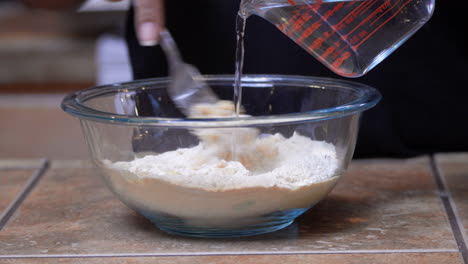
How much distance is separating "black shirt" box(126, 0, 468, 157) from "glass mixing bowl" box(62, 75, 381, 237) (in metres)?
0.37

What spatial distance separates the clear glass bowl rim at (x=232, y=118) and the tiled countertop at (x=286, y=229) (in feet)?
0.46

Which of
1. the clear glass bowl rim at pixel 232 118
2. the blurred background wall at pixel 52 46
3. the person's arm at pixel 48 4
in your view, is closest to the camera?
the clear glass bowl rim at pixel 232 118

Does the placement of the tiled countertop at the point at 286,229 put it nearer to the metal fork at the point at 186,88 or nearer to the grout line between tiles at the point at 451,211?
the grout line between tiles at the point at 451,211

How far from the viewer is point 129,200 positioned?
73 cm

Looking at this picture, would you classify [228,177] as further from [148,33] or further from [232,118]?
[148,33]

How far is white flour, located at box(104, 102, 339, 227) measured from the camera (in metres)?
0.68

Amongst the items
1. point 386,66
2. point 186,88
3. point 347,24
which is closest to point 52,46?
point 386,66

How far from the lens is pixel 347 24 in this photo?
2.46 feet

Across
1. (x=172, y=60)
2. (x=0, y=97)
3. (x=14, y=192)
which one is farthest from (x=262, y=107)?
(x=0, y=97)

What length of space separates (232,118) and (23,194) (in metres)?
0.44

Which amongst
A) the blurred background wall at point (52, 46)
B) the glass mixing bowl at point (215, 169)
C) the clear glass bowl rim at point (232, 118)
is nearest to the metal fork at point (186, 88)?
the clear glass bowl rim at point (232, 118)

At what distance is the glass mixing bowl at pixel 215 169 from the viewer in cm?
67

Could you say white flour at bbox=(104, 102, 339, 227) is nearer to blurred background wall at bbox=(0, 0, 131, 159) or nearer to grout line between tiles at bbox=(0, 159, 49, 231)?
grout line between tiles at bbox=(0, 159, 49, 231)

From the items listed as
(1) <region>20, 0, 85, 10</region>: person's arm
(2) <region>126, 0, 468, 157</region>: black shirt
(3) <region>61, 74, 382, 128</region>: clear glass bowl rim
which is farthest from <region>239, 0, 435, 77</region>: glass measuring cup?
(1) <region>20, 0, 85, 10</region>: person's arm
